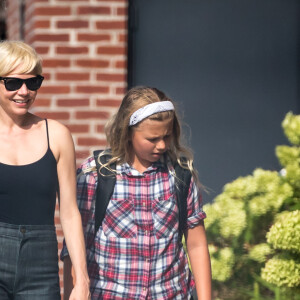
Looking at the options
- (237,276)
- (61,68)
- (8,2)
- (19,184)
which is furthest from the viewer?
(8,2)

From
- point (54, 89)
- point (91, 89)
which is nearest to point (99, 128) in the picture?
point (91, 89)

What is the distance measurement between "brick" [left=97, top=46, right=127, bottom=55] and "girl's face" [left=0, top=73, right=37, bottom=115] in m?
2.43

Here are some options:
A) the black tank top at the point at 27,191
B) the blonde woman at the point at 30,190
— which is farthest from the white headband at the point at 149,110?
the black tank top at the point at 27,191

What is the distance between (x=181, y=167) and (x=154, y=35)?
2.62m

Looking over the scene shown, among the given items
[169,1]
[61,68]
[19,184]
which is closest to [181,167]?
[19,184]

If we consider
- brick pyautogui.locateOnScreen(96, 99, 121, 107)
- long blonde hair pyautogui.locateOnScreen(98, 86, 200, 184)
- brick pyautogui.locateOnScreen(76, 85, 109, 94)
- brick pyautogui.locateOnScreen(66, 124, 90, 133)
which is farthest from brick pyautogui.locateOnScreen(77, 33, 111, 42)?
long blonde hair pyautogui.locateOnScreen(98, 86, 200, 184)

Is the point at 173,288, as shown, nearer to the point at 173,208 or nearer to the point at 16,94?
the point at 173,208

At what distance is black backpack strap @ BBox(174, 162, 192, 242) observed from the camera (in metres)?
3.83

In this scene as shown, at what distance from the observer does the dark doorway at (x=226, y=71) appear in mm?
6328

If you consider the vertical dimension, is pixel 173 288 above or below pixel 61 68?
below

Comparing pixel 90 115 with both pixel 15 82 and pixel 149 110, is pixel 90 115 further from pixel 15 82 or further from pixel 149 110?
pixel 15 82

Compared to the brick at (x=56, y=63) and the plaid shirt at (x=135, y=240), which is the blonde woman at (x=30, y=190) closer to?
the plaid shirt at (x=135, y=240)

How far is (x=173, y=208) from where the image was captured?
3799mm

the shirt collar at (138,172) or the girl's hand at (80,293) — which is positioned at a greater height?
the shirt collar at (138,172)
